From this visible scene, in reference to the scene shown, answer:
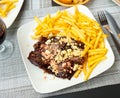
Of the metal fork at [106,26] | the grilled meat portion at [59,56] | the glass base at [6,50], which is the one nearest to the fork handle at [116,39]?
the metal fork at [106,26]

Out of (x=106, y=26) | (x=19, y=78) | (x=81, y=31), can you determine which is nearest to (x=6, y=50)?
(x=19, y=78)

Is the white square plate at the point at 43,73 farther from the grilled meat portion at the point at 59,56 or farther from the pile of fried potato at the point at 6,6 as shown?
the pile of fried potato at the point at 6,6

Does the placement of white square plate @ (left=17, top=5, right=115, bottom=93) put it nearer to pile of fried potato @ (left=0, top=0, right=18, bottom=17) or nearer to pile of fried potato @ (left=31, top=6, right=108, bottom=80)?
pile of fried potato @ (left=31, top=6, right=108, bottom=80)

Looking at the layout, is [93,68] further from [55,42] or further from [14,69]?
[14,69]

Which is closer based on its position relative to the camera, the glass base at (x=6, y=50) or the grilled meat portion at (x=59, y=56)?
the grilled meat portion at (x=59, y=56)

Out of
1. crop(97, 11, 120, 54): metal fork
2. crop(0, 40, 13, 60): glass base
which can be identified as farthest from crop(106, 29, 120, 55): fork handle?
crop(0, 40, 13, 60): glass base
